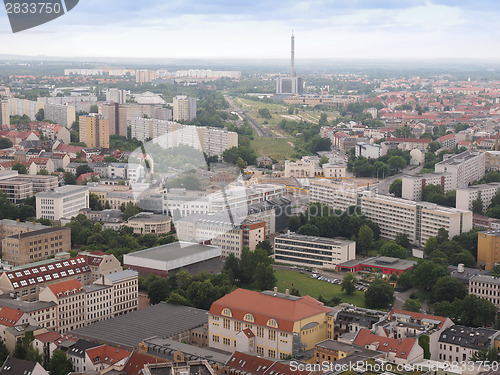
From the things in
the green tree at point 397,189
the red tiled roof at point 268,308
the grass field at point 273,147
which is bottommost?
the red tiled roof at point 268,308

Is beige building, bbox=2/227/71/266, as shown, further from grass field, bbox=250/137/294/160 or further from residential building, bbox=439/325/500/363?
grass field, bbox=250/137/294/160

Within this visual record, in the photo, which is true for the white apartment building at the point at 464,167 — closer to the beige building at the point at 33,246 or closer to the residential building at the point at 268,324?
the beige building at the point at 33,246

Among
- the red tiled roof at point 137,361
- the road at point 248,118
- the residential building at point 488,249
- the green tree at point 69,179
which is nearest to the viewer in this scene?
the red tiled roof at point 137,361

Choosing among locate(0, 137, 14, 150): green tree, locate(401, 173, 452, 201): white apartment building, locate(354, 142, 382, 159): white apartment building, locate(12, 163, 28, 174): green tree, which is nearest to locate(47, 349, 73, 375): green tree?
locate(401, 173, 452, 201): white apartment building

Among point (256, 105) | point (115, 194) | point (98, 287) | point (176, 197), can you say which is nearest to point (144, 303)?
point (98, 287)

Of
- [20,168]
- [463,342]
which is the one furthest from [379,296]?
[20,168]

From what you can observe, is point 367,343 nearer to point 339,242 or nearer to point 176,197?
point 339,242

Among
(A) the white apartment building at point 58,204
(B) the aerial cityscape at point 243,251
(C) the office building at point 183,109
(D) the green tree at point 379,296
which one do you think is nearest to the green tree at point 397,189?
(B) the aerial cityscape at point 243,251
